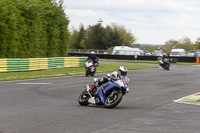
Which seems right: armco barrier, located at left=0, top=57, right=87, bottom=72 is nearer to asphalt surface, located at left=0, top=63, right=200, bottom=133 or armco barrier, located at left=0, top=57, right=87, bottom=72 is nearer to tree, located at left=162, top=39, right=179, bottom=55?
asphalt surface, located at left=0, top=63, right=200, bottom=133

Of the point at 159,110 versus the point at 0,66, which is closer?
the point at 159,110

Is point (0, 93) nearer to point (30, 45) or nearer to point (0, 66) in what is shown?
point (0, 66)

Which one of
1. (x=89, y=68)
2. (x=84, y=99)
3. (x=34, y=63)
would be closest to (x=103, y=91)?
(x=84, y=99)

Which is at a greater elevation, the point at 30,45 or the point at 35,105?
the point at 30,45

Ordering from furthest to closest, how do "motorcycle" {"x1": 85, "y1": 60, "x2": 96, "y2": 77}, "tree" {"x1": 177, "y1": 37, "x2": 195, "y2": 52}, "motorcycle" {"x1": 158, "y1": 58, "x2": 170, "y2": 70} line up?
"tree" {"x1": 177, "y1": 37, "x2": 195, "y2": 52} < "motorcycle" {"x1": 158, "y1": 58, "x2": 170, "y2": 70} < "motorcycle" {"x1": 85, "y1": 60, "x2": 96, "y2": 77}

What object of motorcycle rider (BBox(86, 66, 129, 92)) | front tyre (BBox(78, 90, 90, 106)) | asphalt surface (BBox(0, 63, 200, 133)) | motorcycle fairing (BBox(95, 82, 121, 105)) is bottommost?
asphalt surface (BBox(0, 63, 200, 133))

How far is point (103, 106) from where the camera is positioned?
10.5m

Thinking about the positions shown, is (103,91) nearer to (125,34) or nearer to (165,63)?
(165,63)

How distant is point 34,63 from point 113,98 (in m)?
18.8

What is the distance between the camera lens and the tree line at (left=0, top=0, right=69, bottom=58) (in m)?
28.9

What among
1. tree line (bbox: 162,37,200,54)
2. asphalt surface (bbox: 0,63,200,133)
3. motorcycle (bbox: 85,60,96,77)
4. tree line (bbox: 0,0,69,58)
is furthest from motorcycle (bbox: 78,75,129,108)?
tree line (bbox: 162,37,200,54)

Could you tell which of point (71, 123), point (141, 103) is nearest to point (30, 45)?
point (141, 103)

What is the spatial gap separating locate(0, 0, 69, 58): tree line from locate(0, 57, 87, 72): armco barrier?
2381mm

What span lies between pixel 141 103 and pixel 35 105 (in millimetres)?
3215
